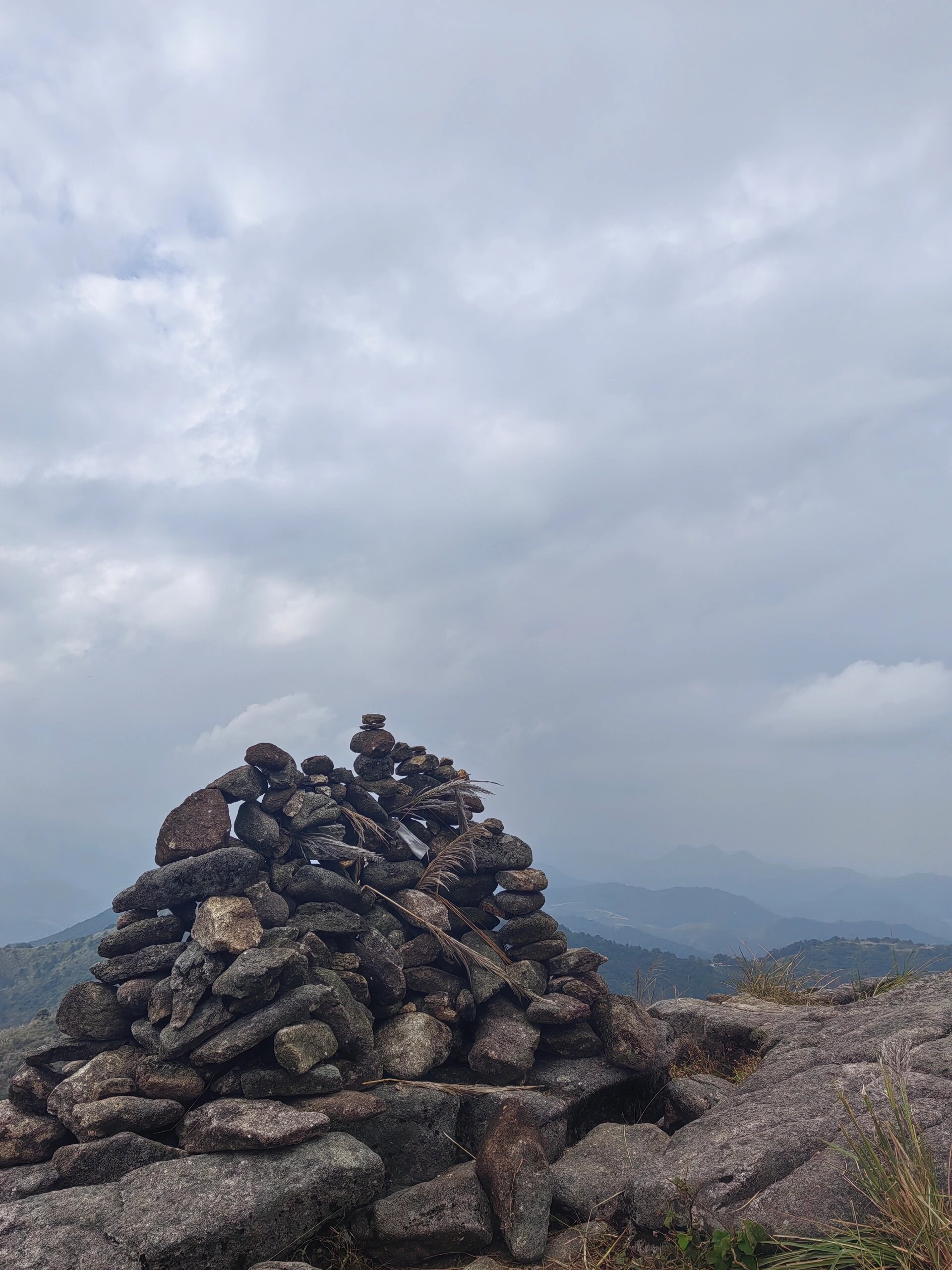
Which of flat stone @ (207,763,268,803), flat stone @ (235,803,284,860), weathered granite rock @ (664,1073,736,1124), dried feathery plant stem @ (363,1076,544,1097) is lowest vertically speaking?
weathered granite rock @ (664,1073,736,1124)

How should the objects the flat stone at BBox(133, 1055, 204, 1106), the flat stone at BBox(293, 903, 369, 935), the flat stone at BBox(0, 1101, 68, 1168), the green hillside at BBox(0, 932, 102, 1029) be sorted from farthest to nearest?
the green hillside at BBox(0, 932, 102, 1029) < the flat stone at BBox(293, 903, 369, 935) < the flat stone at BBox(133, 1055, 204, 1106) < the flat stone at BBox(0, 1101, 68, 1168)

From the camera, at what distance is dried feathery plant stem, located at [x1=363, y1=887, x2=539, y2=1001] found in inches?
488

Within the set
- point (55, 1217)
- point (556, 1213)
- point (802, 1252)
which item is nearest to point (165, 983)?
point (55, 1217)

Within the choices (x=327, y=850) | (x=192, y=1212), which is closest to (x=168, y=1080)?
(x=192, y=1212)

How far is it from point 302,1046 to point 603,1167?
13.5 ft

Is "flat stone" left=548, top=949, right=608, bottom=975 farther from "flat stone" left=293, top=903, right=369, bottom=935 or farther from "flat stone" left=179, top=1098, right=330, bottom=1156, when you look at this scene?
"flat stone" left=179, top=1098, right=330, bottom=1156

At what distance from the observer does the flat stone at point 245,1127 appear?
332 inches

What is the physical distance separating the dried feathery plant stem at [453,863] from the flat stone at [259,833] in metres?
2.87

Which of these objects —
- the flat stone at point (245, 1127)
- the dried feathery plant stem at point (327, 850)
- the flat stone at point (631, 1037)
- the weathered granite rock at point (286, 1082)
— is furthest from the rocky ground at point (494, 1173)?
the dried feathery plant stem at point (327, 850)

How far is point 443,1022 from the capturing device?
11.8 meters

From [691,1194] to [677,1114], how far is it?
3937mm

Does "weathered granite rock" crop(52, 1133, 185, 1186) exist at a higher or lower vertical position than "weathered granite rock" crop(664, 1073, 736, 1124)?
higher

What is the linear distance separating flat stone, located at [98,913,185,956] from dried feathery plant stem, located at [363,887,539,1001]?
374 cm

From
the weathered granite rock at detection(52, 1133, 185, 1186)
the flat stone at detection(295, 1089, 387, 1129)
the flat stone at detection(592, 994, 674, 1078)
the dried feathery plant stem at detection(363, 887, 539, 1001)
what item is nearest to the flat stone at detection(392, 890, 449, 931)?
the dried feathery plant stem at detection(363, 887, 539, 1001)
